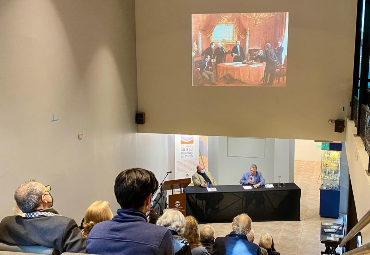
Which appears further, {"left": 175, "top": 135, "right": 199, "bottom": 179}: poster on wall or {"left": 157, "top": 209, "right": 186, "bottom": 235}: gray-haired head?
{"left": 175, "top": 135, "right": 199, "bottom": 179}: poster on wall

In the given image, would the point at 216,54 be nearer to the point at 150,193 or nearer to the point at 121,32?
the point at 121,32

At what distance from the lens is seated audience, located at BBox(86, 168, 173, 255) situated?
2.08 meters

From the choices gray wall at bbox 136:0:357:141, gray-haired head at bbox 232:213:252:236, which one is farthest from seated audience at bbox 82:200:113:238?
gray wall at bbox 136:0:357:141

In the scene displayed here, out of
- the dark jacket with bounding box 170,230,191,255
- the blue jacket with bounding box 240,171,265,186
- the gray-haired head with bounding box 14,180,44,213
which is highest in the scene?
the gray-haired head with bounding box 14,180,44,213

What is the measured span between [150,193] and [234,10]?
258 inches

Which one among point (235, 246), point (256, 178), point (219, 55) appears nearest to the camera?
point (235, 246)

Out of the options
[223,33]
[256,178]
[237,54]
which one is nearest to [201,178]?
[256,178]

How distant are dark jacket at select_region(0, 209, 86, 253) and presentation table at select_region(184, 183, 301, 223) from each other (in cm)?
721

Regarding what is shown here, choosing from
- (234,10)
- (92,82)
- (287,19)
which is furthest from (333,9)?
(92,82)

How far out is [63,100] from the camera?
5973 mm

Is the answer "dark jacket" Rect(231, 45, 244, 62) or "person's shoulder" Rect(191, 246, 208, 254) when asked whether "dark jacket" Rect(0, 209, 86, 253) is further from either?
"dark jacket" Rect(231, 45, 244, 62)

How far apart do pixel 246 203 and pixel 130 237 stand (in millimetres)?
8341

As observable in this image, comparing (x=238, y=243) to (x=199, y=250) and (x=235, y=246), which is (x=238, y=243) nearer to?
(x=235, y=246)

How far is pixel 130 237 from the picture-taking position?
6.97 feet
